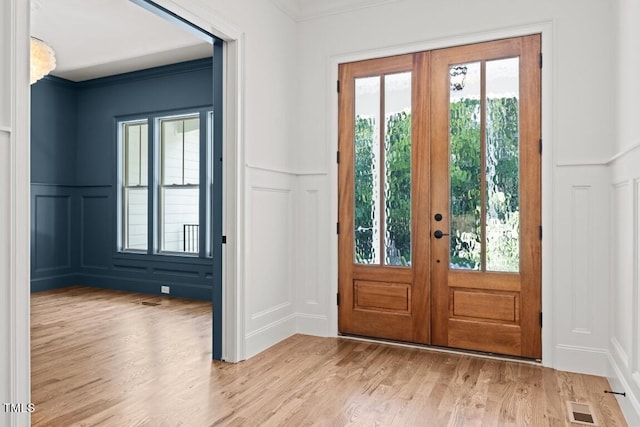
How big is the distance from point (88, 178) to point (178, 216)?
1628 millimetres

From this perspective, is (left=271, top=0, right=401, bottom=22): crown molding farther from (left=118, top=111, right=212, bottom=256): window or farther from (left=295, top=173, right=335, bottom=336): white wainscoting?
(left=118, top=111, right=212, bottom=256): window

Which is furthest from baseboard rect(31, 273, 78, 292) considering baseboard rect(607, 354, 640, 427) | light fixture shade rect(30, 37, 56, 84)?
baseboard rect(607, 354, 640, 427)

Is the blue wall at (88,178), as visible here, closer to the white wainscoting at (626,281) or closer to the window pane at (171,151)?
the window pane at (171,151)

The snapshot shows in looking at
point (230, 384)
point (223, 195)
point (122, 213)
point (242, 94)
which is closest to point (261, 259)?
point (223, 195)

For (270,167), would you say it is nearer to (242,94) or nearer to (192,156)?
(242,94)

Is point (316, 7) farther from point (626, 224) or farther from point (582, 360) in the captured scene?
point (582, 360)

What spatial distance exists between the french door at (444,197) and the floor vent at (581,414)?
0.68 metres

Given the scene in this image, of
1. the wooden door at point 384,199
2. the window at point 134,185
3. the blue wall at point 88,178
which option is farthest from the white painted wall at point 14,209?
the window at point 134,185

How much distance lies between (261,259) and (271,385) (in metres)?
1.08

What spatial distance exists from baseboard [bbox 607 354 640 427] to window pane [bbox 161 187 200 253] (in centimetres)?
493

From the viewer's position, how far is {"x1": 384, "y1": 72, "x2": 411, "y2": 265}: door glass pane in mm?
3684

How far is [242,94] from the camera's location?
3.36 metres

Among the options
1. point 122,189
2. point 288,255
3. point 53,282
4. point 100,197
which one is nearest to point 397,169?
point 288,255

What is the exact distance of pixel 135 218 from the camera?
6395 mm
